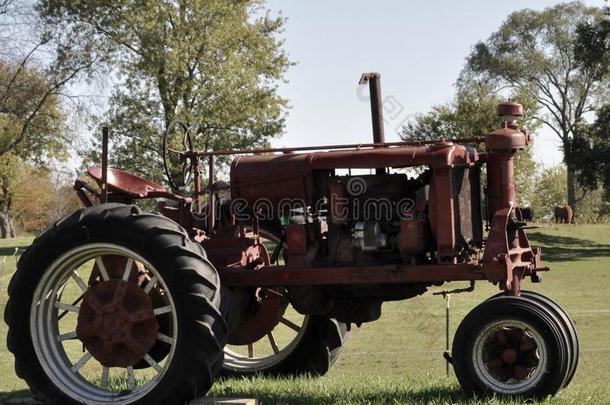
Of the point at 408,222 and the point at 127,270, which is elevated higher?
the point at 408,222

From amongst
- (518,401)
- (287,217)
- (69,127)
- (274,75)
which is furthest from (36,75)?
(518,401)

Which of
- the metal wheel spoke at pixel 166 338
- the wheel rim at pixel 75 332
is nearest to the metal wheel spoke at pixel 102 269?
the wheel rim at pixel 75 332

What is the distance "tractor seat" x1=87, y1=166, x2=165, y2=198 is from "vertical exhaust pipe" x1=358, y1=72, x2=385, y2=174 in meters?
2.00

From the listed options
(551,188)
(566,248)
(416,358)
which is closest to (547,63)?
(551,188)

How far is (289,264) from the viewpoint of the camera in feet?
23.0

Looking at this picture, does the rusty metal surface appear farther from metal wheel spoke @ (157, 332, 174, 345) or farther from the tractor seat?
metal wheel spoke @ (157, 332, 174, 345)

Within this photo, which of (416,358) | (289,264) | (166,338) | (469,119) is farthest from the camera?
(469,119)

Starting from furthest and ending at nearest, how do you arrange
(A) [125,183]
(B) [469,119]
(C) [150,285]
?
(B) [469,119] → (A) [125,183] → (C) [150,285]

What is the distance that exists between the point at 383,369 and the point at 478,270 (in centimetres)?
439

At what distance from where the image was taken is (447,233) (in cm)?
659

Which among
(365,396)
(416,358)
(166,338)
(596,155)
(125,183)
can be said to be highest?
(596,155)

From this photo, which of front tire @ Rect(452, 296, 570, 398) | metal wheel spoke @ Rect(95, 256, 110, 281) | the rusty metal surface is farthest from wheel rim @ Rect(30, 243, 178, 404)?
front tire @ Rect(452, 296, 570, 398)

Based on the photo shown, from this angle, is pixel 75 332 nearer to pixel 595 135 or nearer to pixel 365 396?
pixel 365 396

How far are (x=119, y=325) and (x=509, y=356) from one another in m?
2.79
